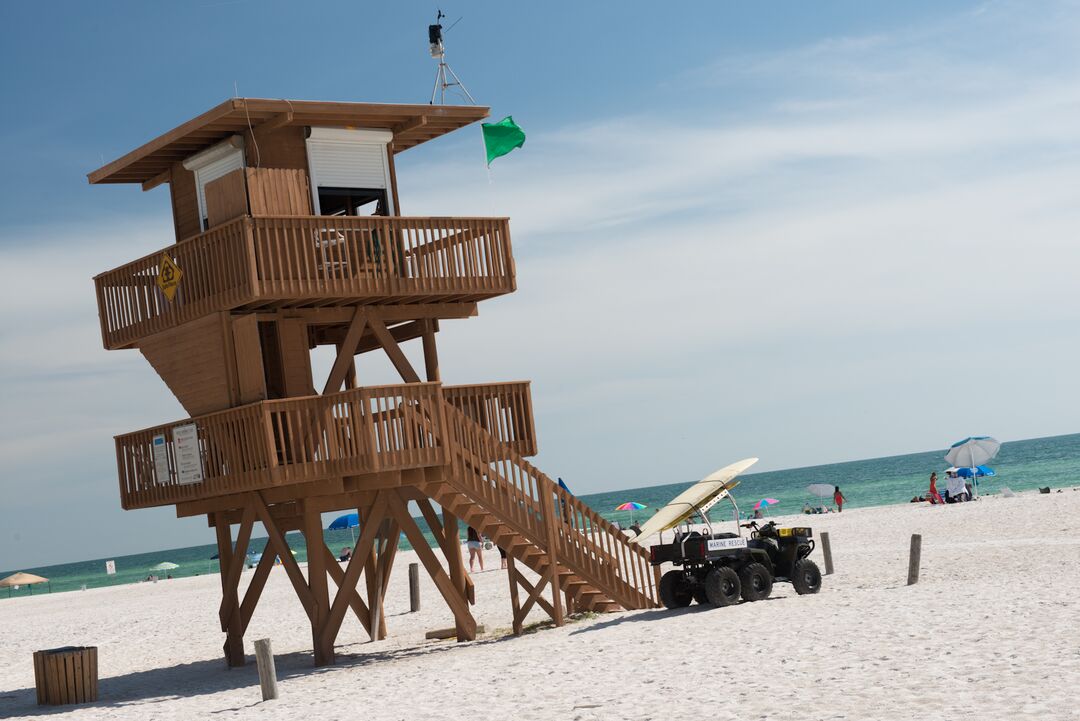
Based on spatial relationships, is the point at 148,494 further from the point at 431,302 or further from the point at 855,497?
the point at 855,497

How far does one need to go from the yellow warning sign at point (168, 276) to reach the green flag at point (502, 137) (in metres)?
5.19

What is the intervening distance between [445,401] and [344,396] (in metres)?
1.79

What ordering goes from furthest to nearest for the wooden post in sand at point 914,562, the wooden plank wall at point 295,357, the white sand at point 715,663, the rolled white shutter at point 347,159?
1. the rolled white shutter at point 347,159
2. the wooden post in sand at point 914,562
3. the wooden plank wall at point 295,357
4. the white sand at point 715,663

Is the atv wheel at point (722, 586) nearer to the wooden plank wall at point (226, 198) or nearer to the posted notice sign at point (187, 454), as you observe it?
the posted notice sign at point (187, 454)

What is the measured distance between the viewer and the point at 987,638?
1282cm

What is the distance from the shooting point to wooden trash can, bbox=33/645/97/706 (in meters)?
17.4

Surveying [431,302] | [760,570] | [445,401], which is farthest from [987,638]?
[431,302]

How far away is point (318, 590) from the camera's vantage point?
1883 cm

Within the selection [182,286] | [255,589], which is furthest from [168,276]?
[255,589]

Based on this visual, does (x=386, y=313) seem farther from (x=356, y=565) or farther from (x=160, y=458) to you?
(x=160, y=458)

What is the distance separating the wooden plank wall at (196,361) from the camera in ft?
Answer: 61.0

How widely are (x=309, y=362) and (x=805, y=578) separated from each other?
7.81m

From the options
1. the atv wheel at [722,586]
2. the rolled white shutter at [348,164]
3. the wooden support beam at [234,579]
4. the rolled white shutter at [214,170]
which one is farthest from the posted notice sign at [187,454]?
the atv wheel at [722,586]

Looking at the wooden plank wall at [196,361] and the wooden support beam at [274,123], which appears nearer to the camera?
the wooden plank wall at [196,361]
